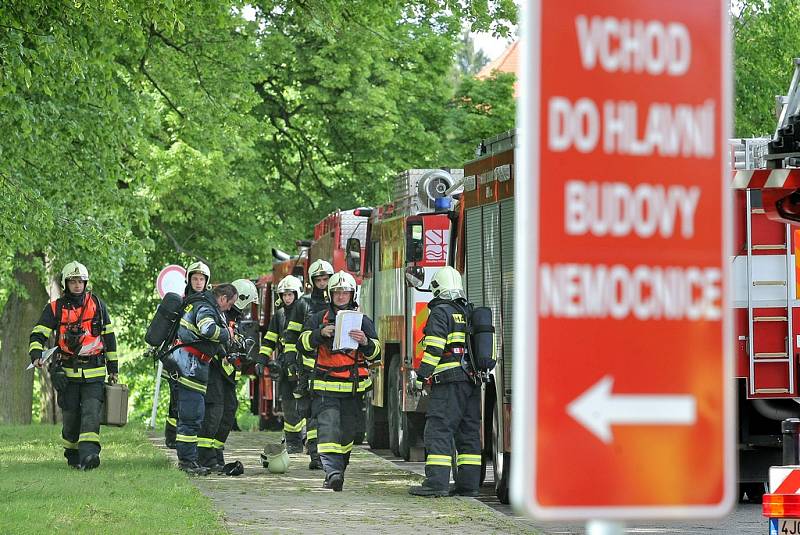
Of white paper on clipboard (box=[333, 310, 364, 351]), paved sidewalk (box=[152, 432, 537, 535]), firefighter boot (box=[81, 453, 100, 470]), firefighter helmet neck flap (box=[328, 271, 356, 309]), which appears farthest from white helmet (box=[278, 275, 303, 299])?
white paper on clipboard (box=[333, 310, 364, 351])

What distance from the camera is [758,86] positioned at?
32.5m

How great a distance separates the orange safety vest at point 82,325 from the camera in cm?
1552

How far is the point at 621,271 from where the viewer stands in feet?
9.77

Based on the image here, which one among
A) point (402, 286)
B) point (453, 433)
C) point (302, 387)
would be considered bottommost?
point (453, 433)

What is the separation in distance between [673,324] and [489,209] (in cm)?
1123

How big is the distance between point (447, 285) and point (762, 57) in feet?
69.4

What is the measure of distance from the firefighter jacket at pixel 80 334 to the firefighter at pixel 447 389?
3.70m

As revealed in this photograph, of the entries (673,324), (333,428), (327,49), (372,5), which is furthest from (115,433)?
(673,324)

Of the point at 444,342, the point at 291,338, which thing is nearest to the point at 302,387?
the point at 291,338

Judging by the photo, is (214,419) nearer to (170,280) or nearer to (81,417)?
(81,417)

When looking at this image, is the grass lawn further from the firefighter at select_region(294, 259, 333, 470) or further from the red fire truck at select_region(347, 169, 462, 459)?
the red fire truck at select_region(347, 169, 462, 459)

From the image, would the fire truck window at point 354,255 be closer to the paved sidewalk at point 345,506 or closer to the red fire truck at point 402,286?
the red fire truck at point 402,286

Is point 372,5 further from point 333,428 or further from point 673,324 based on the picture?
point 673,324

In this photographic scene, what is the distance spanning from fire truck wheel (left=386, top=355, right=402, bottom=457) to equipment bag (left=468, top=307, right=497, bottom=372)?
5.38 metres
